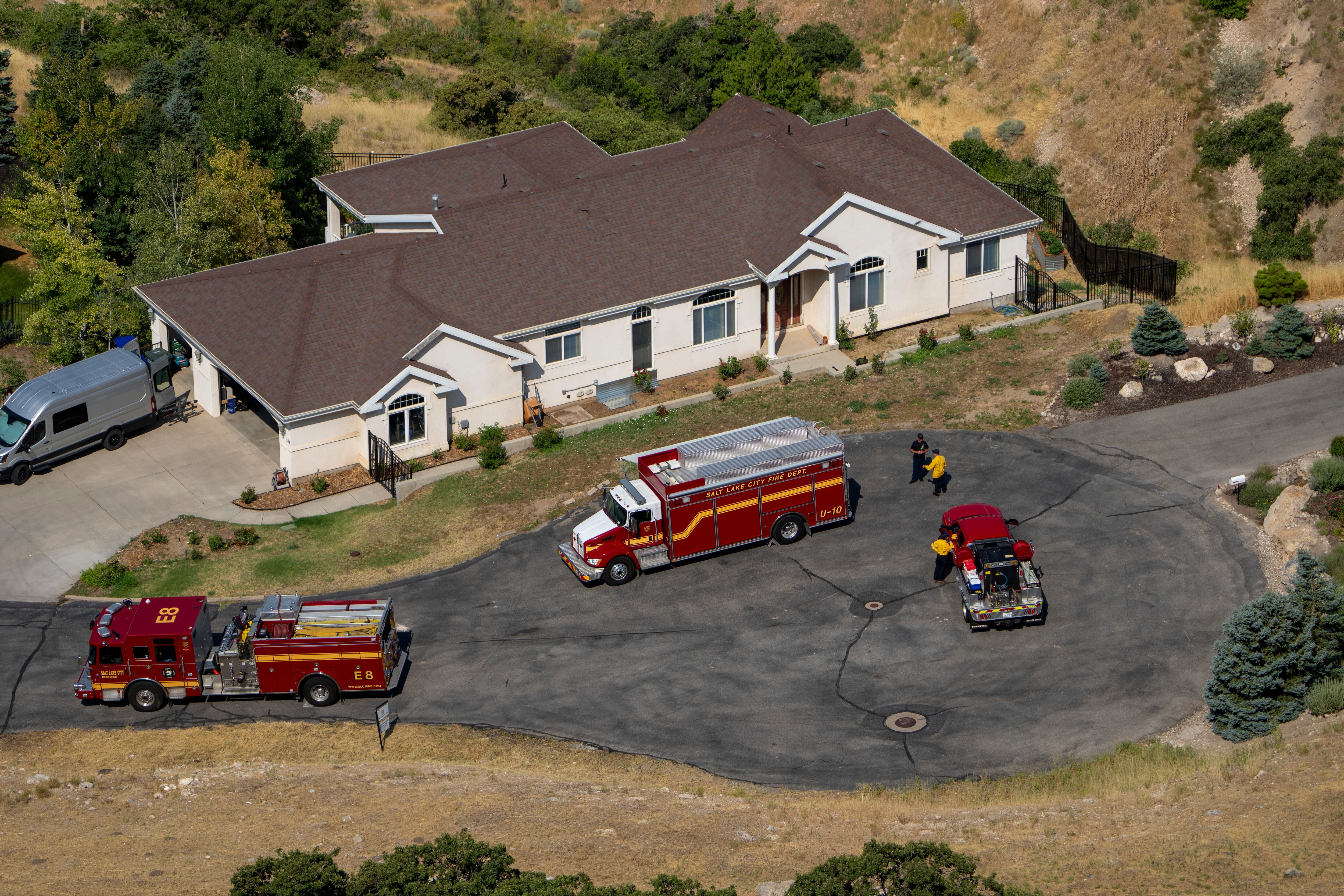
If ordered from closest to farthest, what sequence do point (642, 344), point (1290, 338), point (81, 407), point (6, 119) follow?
point (81, 407) → point (1290, 338) → point (642, 344) → point (6, 119)

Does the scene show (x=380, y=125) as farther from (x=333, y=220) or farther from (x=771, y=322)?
(x=771, y=322)

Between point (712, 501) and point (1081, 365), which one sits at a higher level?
point (712, 501)

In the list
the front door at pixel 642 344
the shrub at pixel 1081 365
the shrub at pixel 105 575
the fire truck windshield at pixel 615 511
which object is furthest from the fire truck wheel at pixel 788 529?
the shrub at pixel 105 575

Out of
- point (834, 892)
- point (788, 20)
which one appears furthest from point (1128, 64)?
point (834, 892)

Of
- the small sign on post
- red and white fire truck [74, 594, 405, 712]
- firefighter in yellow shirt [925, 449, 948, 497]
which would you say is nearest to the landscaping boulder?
firefighter in yellow shirt [925, 449, 948, 497]

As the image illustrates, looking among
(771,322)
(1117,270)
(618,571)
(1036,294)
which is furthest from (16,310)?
(1117,270)

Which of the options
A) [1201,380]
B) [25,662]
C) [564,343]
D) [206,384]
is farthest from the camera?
[206,384]
